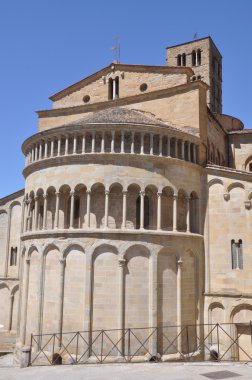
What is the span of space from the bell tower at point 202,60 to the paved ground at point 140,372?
114ft

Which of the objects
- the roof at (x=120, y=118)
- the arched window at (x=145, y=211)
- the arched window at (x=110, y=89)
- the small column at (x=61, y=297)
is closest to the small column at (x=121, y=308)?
the arched window at (x=145, y=211)

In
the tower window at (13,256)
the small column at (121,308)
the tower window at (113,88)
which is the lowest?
the small column at (121,308)

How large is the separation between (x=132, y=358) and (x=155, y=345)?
1116mm

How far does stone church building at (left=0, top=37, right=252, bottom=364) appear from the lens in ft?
56.2

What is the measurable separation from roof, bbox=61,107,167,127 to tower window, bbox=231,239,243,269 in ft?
22.4

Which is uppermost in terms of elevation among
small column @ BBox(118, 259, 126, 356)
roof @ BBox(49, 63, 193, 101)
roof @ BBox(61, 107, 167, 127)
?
roof @ BBox(49, 63, 193, 101)

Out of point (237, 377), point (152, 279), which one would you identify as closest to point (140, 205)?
point (152, 279)

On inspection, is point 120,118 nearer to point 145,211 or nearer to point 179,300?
point 145,211

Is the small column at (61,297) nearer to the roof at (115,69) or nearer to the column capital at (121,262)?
the column capital at (121,262)

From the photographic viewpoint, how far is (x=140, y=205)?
59.0 feet

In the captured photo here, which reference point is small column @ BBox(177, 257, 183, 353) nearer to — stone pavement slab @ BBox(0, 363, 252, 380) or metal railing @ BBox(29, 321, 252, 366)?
metal railing @ BBox(29, 321, 252, 366)

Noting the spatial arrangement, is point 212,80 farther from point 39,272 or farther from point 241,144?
point 39,272

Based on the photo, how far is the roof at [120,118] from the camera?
1836cm

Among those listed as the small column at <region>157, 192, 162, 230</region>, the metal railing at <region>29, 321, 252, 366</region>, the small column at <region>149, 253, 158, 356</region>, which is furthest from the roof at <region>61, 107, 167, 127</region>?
the metal railing at <region>29, 321, 252, 366</region>
